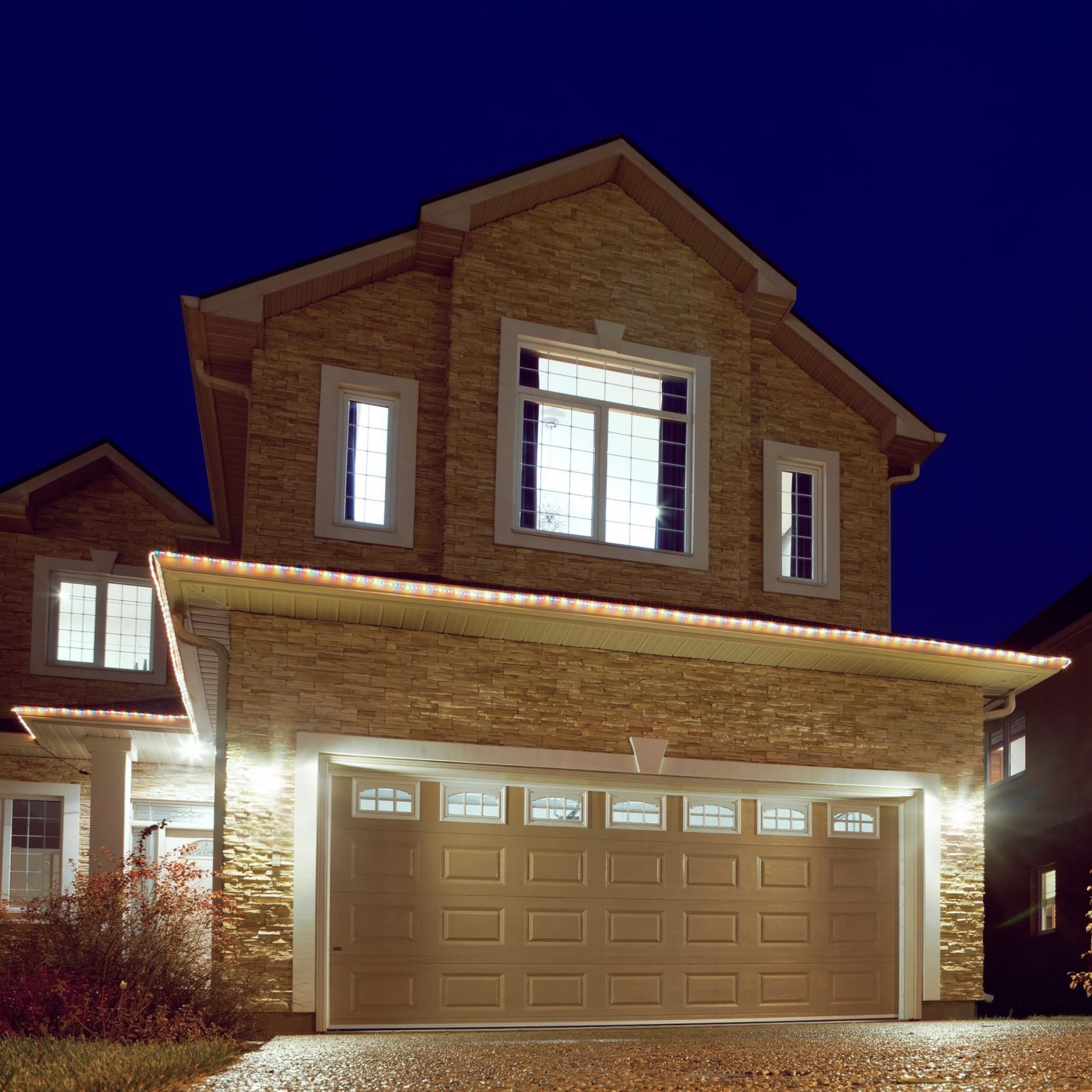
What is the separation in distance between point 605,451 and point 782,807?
4294mm

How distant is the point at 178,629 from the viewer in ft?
35.5

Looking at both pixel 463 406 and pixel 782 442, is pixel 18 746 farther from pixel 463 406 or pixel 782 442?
pixel 782 442

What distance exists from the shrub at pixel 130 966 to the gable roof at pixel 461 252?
548cm

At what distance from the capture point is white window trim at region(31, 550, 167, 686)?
60.1ft

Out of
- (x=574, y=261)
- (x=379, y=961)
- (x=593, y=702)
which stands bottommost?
(x=379, y=961)

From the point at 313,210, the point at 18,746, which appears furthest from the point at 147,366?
the point at 18,746

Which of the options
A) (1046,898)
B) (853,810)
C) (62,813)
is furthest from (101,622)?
(1046,898)

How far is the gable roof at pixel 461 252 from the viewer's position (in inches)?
493

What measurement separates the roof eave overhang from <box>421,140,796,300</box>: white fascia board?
410 centimetres

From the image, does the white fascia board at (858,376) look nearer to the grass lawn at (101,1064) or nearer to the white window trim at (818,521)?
the white window trim at (818,521)

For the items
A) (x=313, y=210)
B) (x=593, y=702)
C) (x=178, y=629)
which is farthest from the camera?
(x=313, y=210)

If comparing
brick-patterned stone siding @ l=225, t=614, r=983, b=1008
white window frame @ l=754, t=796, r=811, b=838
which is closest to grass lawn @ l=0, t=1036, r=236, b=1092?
brick-patterned stone siding @ l=225, t=614, r=983, b=1008

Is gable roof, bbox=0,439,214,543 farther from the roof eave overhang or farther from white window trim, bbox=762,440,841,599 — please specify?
white window trim, bbox=762,440,841,599

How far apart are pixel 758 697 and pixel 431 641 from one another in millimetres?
3500
